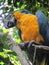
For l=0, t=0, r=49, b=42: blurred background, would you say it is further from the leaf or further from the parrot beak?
the leaf

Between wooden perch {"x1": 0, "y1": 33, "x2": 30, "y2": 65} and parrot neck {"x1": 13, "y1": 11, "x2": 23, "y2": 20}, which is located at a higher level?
parrot neck {"x1": 13, "y1": 11, "x2": 23, "y2": 20}

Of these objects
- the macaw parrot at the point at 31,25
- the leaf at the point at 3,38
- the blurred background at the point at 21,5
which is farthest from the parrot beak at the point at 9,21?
the leaf at the point at 3,38

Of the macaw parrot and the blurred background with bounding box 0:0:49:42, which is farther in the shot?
the blurred background with bounding box 0:0:49:42

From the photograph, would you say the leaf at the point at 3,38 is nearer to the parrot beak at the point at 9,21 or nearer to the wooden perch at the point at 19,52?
the wooden perch at the point at 19,52

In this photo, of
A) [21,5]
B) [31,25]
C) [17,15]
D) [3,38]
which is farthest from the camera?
[21,5]

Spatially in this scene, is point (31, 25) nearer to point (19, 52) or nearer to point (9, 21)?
point (9, 21)

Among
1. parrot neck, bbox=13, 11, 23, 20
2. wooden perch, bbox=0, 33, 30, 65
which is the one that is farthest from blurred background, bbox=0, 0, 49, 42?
wooden perch, bbox=0, 33, 30, 65

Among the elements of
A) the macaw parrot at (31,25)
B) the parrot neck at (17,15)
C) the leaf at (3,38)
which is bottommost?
the macaw parrot at (31,25)

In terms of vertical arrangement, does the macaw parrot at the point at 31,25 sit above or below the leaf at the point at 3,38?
below

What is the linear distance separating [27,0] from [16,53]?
1.33m

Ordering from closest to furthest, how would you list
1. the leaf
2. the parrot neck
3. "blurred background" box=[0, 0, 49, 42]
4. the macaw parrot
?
1. the leaf
2. the macaw parrot
3. the parrot neck
4. "blurred background" box=[0, 0, 49, 42]

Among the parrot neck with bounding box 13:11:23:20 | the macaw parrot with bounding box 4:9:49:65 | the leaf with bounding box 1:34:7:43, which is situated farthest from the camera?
the parrot neck with bounding box 13:11:23:20

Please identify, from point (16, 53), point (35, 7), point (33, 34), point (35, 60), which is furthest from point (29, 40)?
point (35, 7)

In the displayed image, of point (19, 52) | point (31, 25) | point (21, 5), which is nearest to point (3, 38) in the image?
point (19, 52)
